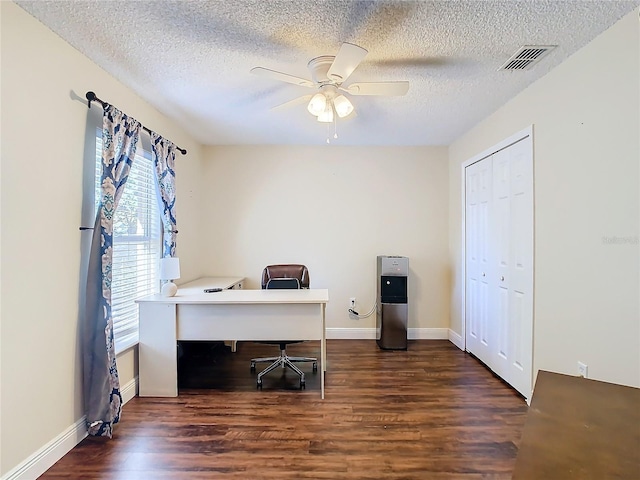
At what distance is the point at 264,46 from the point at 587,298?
2.51m

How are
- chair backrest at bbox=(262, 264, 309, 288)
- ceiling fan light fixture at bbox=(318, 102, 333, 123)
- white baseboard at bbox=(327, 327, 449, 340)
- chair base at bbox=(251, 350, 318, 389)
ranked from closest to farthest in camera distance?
ceiling fan light fixture at bbox=(318, 102, 333, 123) → chair base at bbox=(251, 350, 318, 389) → chair backrest at bbox=(262, 264, 309, 288) → white baseboard at bbox=(327, 327, 449, 340)

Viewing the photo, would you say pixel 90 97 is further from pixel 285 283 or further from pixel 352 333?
pixel 352 333

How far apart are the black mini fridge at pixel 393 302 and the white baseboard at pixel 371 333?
0.35 metres

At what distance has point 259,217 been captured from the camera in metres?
4.48

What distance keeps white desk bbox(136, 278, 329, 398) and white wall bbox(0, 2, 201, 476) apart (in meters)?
0.67

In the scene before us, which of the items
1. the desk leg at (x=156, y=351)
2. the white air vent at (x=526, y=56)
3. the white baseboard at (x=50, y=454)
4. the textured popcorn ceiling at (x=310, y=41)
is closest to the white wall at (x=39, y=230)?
the white baseboard at (x=50, y=454)

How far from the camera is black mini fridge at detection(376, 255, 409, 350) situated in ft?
13.3

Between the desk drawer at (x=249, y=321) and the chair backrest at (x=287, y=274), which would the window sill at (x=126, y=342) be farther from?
A: the chair backrest at (x=287, y=274)

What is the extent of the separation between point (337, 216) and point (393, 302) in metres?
Answer: 1.30

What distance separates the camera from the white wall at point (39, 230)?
5.57 ft

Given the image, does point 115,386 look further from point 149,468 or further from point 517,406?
point 517,406

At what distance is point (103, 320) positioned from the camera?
2.23m

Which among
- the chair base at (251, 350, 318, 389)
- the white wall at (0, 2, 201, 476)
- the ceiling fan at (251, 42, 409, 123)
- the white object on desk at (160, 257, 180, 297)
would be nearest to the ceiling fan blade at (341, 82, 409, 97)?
the ceiling fan at (251, 42, 409, 123)

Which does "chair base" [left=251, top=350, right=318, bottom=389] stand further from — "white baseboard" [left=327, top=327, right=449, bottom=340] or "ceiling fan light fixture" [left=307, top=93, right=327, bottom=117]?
"ceiling fan light fixture" [left=307, top=93, right=327, bottom=117]
